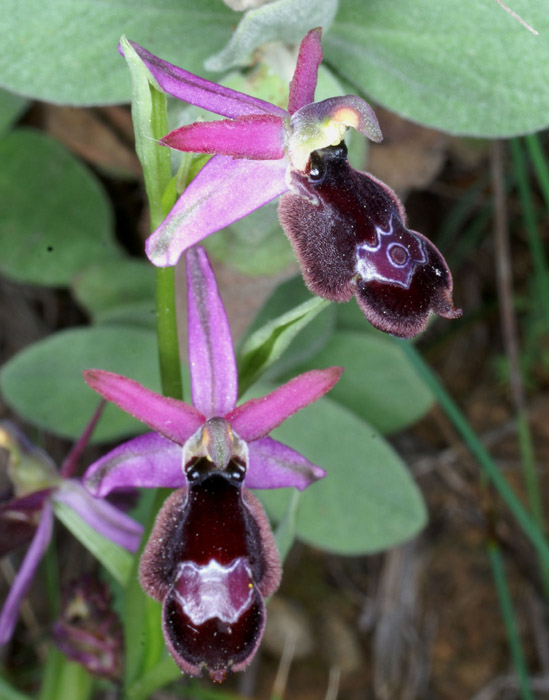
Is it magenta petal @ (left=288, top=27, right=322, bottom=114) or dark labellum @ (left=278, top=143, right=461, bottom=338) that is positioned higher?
magenta petal @ (left=288, top=27, right=322, bottom=114)

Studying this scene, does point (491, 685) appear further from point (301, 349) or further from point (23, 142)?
point (23, 142)

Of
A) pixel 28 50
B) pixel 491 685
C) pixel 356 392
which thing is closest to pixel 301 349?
pixel 356 392

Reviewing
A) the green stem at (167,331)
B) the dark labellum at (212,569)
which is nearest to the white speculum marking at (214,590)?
the dark labellum at (212,569)

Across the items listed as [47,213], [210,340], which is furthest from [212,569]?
[47,213]

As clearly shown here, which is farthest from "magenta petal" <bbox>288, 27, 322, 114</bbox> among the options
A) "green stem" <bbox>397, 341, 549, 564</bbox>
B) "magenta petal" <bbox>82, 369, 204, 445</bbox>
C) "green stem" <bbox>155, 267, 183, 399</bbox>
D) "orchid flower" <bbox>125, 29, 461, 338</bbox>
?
"green stem" <bbox>397, 341, 549, 564</bbox>

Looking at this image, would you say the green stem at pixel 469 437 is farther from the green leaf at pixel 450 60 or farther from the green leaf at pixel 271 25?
the green leaf at pixel 271 25

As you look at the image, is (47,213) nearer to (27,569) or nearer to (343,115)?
(27,569)

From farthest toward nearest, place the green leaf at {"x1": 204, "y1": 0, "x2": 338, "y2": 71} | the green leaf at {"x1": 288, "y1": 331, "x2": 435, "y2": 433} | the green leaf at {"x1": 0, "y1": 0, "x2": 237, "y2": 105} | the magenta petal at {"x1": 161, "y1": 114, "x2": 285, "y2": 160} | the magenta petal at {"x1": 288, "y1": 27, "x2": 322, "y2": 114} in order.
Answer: the green leaf at {"x1": 288, "y1": 331, "x2": 435, "y2": 433} → the green leaf at {"x1": 0, "y1": 0, "x2": 237, "y2": 105} → the green leaf at {"x1": 204, "y1": 0, "x2": 338, "y2": 71} → the magenta petal at {"x1": 288, "y1": 27, "x2": 322, "y2": 114} → the magenta petal at {"x1": 161, "y1": 114, "x2": 285, "y2": 160}

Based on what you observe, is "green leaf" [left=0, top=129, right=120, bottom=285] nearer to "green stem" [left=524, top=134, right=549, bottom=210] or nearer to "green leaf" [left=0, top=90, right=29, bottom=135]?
"green leaf" [left=0, top=90, right=29, bottom=135]
